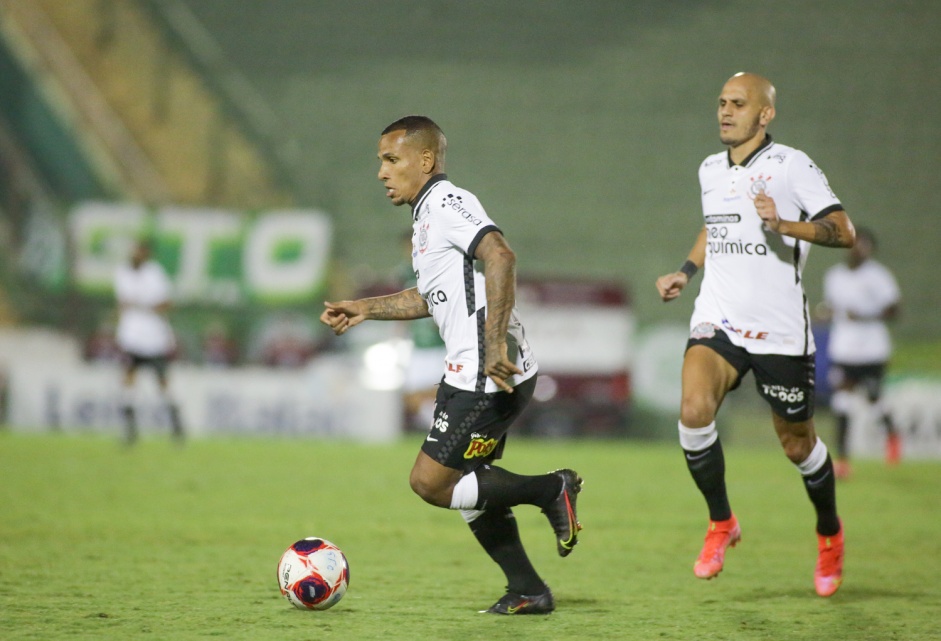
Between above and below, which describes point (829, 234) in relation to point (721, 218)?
below

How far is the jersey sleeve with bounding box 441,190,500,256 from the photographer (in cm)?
514

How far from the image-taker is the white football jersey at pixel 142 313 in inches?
610

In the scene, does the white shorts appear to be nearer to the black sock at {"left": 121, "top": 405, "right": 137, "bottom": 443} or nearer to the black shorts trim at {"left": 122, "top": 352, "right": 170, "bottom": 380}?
the black shorts trim at {"left": 122, "top": 352, "right": 170, "bottom": 380}

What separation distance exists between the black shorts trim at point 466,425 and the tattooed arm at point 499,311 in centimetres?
20

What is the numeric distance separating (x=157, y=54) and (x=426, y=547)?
62.7 feet

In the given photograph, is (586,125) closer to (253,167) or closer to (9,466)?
(253,167)

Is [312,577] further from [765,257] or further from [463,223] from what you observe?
[765,257]

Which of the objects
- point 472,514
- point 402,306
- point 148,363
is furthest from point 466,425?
point 148,363

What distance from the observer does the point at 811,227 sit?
5.67 metres

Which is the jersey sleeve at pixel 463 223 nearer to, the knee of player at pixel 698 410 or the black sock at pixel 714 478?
the knee of player at pixel 698 410

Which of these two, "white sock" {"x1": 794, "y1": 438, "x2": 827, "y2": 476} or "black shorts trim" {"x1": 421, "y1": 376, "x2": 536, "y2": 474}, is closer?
"black shorts trim" {"x1": 421, "y1": 376, "x2": 536, "y2": 474}

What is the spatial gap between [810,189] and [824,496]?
5.24ft

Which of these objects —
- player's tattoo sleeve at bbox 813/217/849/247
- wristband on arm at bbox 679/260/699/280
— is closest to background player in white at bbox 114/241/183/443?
wristband on arm at bbox 679/260/699/280

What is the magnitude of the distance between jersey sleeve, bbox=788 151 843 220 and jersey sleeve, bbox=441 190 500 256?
5.70 feet
